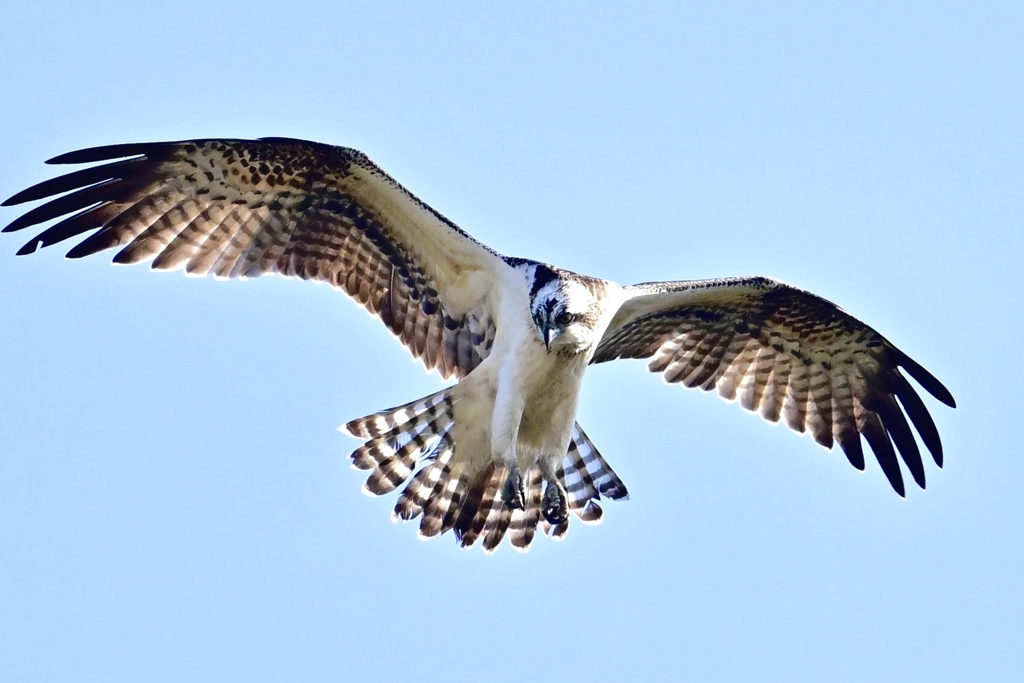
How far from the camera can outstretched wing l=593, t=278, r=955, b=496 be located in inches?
537

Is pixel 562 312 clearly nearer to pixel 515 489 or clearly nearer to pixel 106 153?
pixel 515 489

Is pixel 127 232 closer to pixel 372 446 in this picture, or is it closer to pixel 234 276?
pixel 234 276

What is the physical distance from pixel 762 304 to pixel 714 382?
0.80 m

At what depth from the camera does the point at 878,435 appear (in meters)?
13.9

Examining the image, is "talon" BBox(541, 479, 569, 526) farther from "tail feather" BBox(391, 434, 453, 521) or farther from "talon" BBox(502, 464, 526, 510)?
"tail feather" BBox(391, 434, 453, 521)

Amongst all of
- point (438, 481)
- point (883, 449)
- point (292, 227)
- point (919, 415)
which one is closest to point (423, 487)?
point (438, 481)

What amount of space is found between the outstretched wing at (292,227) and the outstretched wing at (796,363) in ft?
4.15

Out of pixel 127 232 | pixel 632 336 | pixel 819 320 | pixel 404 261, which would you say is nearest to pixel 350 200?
pixel 404 261

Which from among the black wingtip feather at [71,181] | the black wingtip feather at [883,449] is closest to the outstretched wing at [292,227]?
the black wingtip feather at [71,181]

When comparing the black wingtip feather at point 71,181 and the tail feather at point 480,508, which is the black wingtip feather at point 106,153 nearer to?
the black wingtip feather at point 71,181

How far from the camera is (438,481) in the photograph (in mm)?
13211

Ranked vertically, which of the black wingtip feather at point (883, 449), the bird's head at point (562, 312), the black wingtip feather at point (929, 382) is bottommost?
the bird's head at point (562, 312)

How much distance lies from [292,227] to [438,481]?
209 centimetres

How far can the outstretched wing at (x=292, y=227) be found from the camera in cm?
1252
